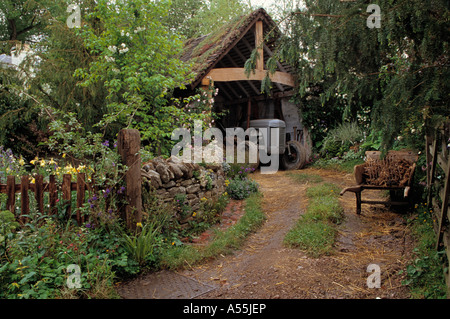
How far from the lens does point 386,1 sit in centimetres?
277

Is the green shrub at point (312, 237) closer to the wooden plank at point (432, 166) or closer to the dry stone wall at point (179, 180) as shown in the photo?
the wooden plank at point (432, 166)

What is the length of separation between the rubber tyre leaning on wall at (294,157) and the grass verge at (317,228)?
4.67 metres

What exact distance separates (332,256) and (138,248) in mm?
2360

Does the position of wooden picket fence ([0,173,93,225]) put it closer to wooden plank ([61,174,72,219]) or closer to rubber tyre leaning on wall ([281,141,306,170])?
wooden plank ([61,174,72,219])

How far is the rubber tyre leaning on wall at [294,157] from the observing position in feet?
36.2

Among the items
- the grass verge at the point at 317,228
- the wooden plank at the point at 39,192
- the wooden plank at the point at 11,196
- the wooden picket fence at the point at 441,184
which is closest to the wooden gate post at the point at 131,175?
the wooden plank at the point at 39,192

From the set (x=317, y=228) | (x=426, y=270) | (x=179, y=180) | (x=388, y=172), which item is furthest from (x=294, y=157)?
(x=426, y=270)

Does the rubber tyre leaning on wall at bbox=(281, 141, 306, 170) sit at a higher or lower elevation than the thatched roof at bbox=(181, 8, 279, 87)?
lower

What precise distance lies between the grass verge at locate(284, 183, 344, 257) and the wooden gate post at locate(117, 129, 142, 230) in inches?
81.6

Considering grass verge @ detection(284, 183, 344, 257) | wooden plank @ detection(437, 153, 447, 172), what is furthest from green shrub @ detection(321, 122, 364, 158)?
wooden plank @ detection(437, 153, 447, 172)

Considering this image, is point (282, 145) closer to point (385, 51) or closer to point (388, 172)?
point (388, 172)

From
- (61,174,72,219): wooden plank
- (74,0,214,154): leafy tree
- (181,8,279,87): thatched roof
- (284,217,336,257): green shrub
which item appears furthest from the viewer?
(181,8,279,87): thatched roof

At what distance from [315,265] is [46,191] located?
128 inches

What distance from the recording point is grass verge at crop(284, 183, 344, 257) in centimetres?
410
